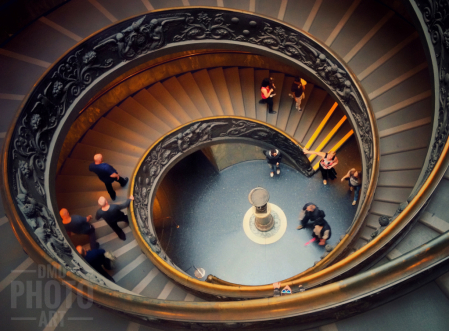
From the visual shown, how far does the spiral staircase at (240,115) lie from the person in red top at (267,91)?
0.43 m

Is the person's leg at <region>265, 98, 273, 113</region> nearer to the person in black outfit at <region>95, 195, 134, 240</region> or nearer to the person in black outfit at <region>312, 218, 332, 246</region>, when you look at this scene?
the person in black outfit at <region>312, 218, 332, 246</region>

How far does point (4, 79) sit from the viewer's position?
22.9 feet

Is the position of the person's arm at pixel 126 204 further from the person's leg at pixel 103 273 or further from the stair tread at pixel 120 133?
the stair tread at pixel 120 133

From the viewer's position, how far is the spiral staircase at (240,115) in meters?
4.23

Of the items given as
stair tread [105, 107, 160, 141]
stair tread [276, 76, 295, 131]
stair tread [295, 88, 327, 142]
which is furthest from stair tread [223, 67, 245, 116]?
stair tread [105, 107, 160, 141]

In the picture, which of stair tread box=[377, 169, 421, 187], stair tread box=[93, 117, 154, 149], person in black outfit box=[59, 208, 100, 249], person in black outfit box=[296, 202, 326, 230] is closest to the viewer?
stair tread box=[377, 169, 421, 187]

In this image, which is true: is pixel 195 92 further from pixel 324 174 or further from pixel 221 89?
pixel 324 174

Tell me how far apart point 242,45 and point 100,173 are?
16.7 ft

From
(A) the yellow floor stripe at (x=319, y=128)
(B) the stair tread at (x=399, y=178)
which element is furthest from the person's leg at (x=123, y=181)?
(B) the stair tread at (x=399, y=178)

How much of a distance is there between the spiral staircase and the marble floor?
66.4 inches

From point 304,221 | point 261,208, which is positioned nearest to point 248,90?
point 261,208

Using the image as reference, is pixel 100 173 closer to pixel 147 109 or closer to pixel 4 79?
pixel 4 79

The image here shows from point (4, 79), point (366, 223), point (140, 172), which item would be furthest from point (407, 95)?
point (4, 79)

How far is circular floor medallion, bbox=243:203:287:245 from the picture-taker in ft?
33.3
